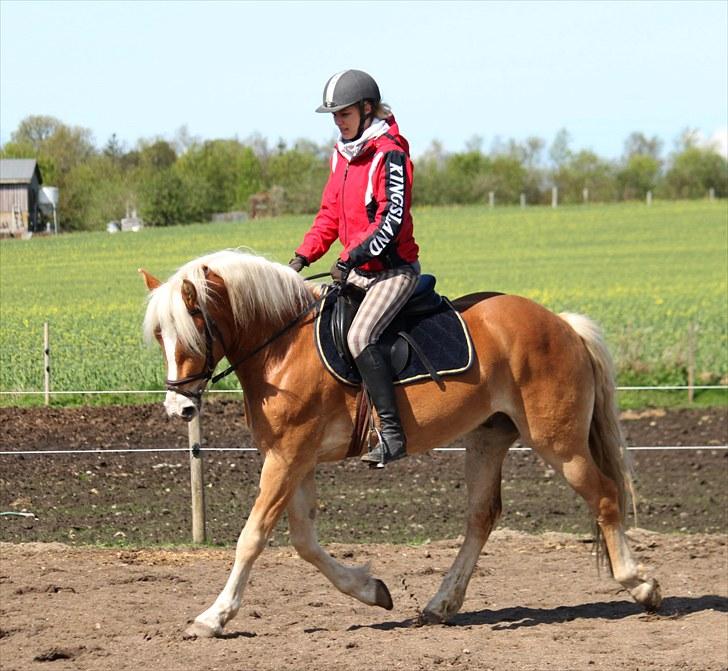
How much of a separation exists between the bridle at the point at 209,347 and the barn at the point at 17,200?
48.8 ft

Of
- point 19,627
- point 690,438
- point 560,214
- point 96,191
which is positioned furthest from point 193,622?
point 560,214

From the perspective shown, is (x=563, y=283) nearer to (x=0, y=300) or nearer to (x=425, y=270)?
(x=425, y=270)

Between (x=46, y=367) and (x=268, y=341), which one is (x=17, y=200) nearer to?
(x=46, y=367)

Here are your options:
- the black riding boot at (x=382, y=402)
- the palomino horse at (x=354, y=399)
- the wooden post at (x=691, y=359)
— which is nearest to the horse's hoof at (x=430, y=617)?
the palomino horse at (x=354, y=399)

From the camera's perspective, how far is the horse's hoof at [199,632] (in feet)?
20.2

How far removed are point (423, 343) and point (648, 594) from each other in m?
1.94

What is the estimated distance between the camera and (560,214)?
46406 millimetres

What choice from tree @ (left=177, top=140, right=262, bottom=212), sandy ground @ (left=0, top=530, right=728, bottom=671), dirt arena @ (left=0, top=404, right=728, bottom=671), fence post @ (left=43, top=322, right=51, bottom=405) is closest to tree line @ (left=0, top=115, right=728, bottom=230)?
tree @ (left=177, top=140, right=262, bottom=212)

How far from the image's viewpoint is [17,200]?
67.9 ft

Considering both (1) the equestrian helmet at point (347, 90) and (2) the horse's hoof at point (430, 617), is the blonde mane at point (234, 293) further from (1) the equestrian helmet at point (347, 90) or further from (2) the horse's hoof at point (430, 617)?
(2) the horse's hoof at point (430, 617)

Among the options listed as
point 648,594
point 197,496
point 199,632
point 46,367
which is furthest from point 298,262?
point 46,367

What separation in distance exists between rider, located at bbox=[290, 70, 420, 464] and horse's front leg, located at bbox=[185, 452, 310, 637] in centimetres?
47

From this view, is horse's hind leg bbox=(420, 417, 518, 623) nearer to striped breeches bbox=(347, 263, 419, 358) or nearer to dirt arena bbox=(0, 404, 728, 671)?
dirt arena bbox=(0, 404, 728, 671)

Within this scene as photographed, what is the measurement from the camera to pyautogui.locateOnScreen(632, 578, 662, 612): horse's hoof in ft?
22.7
